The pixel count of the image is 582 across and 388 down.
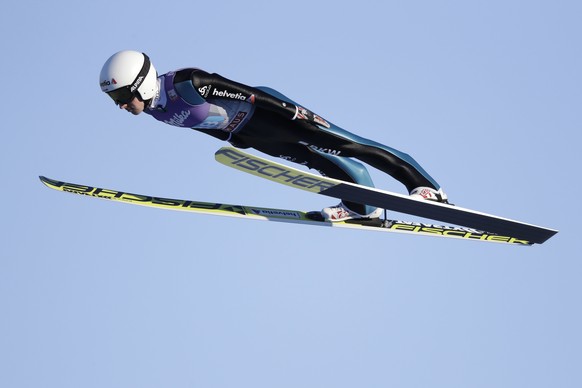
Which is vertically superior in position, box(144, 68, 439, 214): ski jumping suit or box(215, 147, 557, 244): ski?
box(144, 68, 439, 214): ski jumping suit

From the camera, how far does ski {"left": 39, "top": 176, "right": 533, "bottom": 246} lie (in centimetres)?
1221

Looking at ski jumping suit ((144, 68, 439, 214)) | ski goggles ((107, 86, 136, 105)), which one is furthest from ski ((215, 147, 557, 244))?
ski goggles ((107, 86, 136, 105))

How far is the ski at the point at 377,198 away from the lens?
1002cm

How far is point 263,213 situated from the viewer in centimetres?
1238

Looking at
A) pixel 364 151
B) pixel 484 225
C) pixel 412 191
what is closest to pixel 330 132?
pixel 364 151

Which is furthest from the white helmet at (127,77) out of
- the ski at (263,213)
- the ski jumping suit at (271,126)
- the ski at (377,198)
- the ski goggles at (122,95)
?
the ski at (263,213)

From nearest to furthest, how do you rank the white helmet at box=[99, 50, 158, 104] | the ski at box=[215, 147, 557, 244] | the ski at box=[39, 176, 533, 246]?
the white helmet at box=[99, 50, 158, 104]
the ski at box=[215, 147, 557, 244]
the ski at box=[39, 176, 533, 246]

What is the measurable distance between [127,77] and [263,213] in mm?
3241

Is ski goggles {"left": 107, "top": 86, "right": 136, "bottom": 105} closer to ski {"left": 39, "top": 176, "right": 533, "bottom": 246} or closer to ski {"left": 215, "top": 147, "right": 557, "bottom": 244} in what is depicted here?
ski {"left": 215, "top": 147, "right": 557, "bottom": 244}

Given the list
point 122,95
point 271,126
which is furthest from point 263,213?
point 122,95

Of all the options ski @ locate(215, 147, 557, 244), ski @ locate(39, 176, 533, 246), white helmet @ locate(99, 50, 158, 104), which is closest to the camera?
white helmet @ locate(99, 50, 158, 104)

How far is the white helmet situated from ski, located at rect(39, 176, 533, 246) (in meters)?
2.48

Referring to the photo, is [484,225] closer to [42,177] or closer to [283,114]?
[283,114]

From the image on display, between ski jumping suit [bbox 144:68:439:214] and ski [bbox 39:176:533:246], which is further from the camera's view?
ski [bbox 39:176:533:246]
